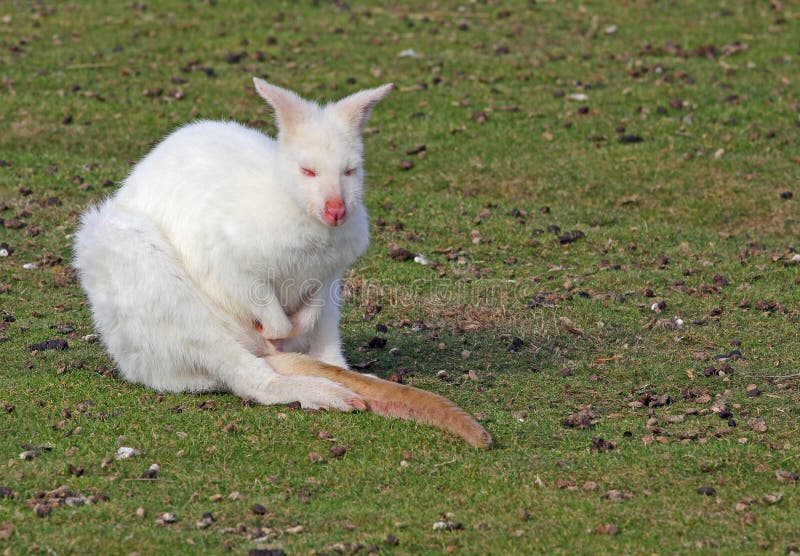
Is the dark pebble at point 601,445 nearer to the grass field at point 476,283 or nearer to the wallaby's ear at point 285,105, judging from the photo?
the grass field at point 476,283

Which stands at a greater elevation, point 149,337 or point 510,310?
point 149,337

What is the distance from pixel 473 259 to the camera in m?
8.78

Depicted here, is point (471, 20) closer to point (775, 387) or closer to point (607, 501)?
point (775, 387)

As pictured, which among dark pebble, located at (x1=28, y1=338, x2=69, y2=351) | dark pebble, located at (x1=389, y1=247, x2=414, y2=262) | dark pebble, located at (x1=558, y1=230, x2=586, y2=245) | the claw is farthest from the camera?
dark pebble, located at (x1=558, y1=230, x2=586, y2=245)

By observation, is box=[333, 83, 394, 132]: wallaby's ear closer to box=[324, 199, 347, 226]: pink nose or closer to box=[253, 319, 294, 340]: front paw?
box=[324, 199, 347, 226]: pink nose

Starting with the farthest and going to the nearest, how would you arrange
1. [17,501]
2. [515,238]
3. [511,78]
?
[511,78] < [515,238] < [17,501]

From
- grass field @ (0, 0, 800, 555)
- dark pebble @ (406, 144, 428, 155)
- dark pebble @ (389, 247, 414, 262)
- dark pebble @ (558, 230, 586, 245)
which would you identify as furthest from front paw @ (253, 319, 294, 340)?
dark pebble @ (406, 144, 428, 155)

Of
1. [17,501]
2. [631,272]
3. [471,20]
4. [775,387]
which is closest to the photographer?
[17,501]

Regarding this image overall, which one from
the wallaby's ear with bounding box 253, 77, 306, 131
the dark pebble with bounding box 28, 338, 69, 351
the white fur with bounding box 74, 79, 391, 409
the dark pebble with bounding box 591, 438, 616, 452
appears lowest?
the dark pebble with bounding box 28, 338, 69, 351

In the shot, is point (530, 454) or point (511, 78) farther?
point (511, 78)

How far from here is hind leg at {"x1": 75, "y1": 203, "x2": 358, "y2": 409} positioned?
5672 mm

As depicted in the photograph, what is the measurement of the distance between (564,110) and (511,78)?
1006mm

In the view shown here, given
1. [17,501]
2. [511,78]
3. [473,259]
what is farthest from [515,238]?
[17,501]

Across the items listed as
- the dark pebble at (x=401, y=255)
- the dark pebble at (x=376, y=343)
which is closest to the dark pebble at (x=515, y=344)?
the dark pebble at (x=376, y=343)
